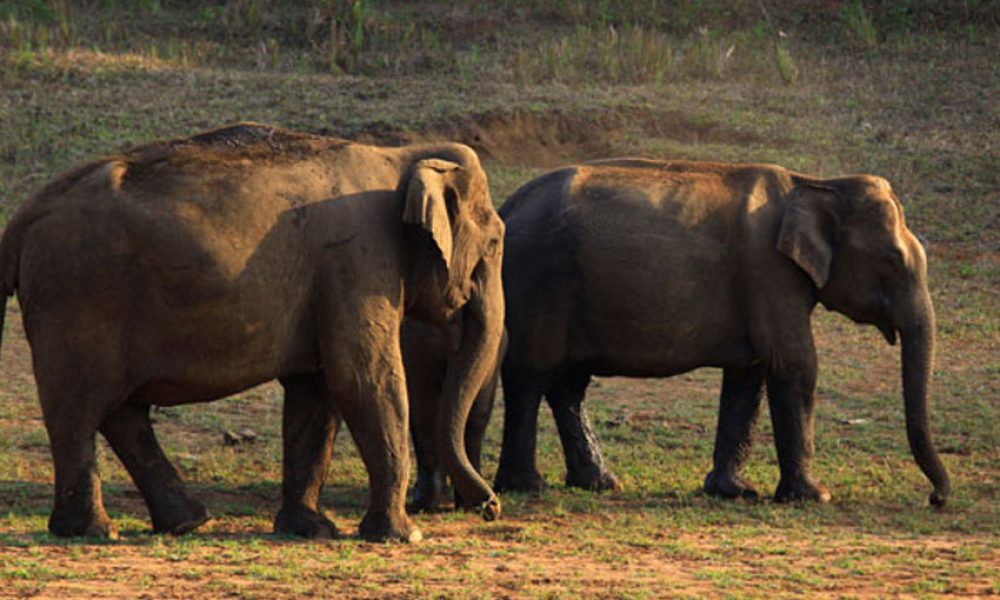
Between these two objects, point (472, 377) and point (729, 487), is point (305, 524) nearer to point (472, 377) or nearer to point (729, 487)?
point (472, 377)

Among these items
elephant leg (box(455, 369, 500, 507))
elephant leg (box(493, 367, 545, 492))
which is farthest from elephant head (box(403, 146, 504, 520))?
elephant leg (box(493, 367, 545, 492))

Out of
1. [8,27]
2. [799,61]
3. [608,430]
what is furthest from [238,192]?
[799,61]

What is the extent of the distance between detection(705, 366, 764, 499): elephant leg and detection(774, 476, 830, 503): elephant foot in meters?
0.19

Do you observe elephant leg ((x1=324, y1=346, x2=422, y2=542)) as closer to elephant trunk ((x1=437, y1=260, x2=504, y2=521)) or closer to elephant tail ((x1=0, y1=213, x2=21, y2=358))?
elephant trunk ((x1=437, y1=260, x2=504, y2=521))

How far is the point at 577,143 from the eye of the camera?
21.7 meters

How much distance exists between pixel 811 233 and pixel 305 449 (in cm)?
324

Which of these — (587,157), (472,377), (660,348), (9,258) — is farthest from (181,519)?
(587,157)

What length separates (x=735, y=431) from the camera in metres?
11.1

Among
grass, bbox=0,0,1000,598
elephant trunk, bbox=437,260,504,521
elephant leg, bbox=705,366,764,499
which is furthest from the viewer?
elephant leg, bbox=705,366,764,499

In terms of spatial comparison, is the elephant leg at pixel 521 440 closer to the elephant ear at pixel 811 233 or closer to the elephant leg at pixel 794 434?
the elephant leg at pixel 794 434

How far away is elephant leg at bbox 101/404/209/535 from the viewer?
8.78 metres

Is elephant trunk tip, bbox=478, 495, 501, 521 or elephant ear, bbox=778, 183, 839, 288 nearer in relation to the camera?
elephant trunk tip, bbox=478, 495, 501, 521

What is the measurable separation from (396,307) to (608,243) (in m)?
2.17

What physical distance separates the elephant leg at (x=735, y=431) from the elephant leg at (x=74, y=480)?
12.6 ft
